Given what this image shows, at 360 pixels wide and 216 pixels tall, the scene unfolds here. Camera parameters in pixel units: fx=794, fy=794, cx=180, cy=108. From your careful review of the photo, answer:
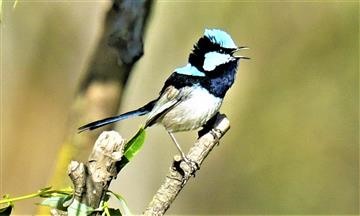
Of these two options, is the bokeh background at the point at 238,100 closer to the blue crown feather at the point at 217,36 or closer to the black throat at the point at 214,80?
the black throat at the point at 214,80

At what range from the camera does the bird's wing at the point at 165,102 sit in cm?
125

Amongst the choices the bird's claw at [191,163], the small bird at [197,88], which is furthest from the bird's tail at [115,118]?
the bird's claw at [191,163]

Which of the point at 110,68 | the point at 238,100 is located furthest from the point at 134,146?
the point at 238,100

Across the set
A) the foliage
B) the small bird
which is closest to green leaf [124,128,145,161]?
the foliage

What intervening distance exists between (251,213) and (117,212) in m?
1.68

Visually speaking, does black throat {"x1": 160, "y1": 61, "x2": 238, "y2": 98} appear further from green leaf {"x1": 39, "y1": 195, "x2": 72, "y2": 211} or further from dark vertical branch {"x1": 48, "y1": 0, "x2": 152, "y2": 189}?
green leaf {"x1": 39, "y1": 195, "x2": 72, "y2": 211}

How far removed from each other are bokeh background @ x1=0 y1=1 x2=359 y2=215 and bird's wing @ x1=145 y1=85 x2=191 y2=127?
34.1 inches

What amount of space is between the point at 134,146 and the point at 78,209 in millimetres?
90

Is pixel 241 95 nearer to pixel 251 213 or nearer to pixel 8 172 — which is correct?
pixel 251 213

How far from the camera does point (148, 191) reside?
226 centimetres

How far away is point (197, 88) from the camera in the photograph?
1.26 meters

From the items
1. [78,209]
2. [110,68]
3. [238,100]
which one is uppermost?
[238,100]

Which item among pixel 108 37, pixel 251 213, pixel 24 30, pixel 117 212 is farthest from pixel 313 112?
pixel 117 212

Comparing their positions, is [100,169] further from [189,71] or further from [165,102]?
[165,102]
